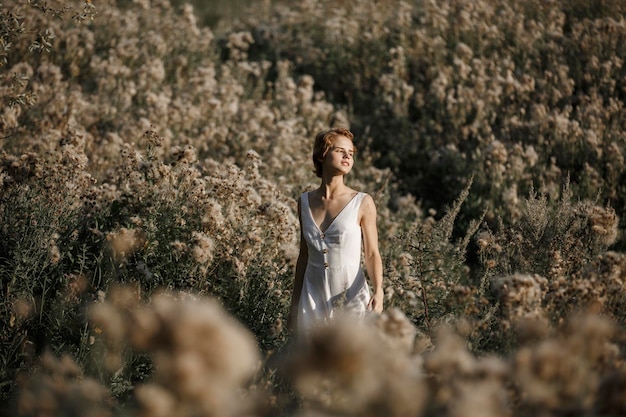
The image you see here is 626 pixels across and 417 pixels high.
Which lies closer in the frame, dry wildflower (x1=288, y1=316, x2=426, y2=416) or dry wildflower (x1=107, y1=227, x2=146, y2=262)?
dry wildflower (x1=288, y1=316, x2=426, y2=416)

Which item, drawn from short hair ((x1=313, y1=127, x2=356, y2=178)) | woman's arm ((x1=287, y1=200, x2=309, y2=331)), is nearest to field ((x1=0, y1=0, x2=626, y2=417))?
woman's arm ((x1=287, y1=200, x2=309, y2=331))

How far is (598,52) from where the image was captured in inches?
412

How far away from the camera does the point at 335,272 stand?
4191mm

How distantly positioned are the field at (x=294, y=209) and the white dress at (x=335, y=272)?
349 millimetres

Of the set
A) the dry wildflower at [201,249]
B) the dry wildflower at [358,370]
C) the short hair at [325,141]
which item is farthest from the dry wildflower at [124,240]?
the dry wildflower at [358,370]

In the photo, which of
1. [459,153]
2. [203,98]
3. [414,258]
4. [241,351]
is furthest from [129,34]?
[241,351]

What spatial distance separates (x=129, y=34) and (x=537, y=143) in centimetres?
720

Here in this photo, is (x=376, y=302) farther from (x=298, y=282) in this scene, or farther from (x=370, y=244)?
(x=298, y=282)

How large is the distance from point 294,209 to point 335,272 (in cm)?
249

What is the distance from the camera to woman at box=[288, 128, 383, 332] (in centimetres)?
419

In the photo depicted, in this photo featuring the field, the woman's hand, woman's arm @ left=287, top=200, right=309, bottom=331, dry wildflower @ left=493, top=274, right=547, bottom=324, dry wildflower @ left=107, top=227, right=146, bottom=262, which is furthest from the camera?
woman's arm @ left=287, top=200, right=309, bottom=331

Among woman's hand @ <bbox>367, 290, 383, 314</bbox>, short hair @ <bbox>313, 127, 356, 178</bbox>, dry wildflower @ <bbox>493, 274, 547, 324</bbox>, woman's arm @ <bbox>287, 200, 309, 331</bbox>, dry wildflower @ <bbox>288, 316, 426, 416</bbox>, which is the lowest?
woman's arm @ <bbox>287, 200, 309, 331</bbox>

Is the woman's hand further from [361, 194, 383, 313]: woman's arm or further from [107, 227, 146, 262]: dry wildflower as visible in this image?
[107, 227, 146, 262]: dry wildflower

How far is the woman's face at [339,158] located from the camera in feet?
14.4
